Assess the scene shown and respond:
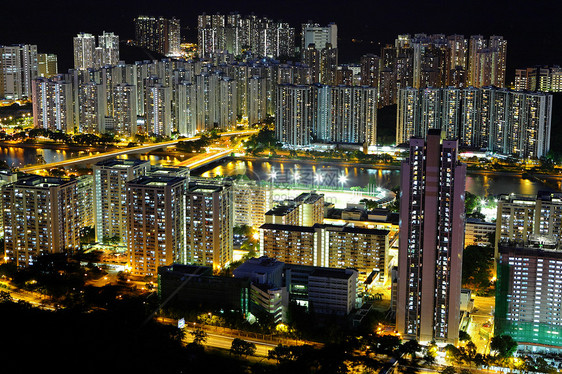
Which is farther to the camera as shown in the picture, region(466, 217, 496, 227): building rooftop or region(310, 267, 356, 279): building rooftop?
region(466, 217, 496, 227): building rooftop

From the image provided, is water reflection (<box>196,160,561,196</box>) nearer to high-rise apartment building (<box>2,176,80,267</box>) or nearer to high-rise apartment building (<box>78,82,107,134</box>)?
high-rise apartment building (<box>78,82,107,134</box>)

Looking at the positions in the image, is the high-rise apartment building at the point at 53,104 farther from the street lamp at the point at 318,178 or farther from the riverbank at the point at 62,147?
the street lamp at the point at 318,178

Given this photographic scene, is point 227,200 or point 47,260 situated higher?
point 227,200

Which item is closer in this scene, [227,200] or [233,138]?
[227,200]

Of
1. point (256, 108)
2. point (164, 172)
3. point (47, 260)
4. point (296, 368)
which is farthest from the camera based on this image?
point (256, 108)

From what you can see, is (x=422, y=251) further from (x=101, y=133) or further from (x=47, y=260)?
(x=101, y=133)

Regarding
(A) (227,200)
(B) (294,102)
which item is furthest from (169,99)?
(A) (227,200)

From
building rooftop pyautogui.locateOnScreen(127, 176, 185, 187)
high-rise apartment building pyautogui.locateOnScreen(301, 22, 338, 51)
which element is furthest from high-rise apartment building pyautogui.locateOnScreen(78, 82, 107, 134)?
building rooftop pyautogui.locateOnScreen(127, 176, 185, 187)
